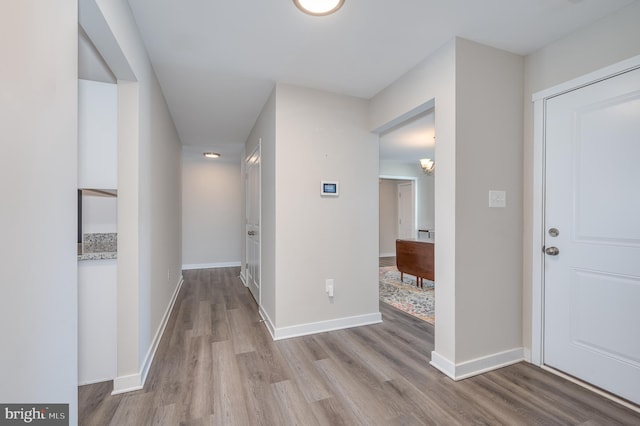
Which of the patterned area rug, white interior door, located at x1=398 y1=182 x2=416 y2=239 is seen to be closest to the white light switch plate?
the patterned area rug

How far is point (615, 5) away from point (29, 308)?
123 inches

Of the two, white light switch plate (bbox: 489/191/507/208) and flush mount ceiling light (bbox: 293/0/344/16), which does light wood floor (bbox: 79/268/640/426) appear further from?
flush mount ceiling light (bbox: 293/0/344/16)

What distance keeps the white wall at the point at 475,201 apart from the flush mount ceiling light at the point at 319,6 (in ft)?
2.99

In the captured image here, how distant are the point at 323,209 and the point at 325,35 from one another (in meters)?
1.46

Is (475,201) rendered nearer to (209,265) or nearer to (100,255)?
(100,255)

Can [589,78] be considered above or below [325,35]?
below

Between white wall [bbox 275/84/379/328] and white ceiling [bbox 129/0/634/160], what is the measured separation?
30 centimetres

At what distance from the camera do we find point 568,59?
1939mm

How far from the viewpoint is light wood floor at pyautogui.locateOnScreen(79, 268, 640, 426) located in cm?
156

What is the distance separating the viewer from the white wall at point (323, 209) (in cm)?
263

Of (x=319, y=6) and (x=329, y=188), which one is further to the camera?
(x=329, y=188)

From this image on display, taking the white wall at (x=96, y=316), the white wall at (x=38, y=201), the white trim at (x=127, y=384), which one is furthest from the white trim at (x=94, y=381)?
the white wall at (x=38, y=201)

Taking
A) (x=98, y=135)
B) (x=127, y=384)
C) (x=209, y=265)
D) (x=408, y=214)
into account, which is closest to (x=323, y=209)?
(x=98, y=135)

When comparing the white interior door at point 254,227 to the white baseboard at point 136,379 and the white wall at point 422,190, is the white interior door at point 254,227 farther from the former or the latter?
the white wall at point 422,190
